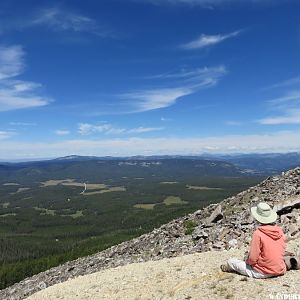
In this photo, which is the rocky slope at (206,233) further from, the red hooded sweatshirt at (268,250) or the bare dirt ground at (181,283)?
the red hooded sweatshirt at (268,250)

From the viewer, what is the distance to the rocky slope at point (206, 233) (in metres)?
33.4

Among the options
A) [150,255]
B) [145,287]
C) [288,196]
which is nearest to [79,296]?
[145,287]

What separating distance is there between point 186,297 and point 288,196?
23.8m

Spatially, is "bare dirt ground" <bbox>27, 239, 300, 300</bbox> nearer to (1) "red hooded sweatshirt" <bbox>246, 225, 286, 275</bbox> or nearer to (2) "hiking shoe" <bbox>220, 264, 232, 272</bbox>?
(2) "hiking shoe" <bbox>220, 264, 232, 272</bbox>

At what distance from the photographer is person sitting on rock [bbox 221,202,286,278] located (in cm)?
1978

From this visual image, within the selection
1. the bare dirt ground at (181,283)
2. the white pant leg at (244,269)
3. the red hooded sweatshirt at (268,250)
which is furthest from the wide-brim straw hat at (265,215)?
the bare dirt ground at (181,283)

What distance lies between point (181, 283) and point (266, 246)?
5854mm

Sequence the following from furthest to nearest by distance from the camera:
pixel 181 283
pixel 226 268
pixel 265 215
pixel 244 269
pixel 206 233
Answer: pixel 206 233 < pixel 181 283 < pixel 226 268 < pixel 244 269 < pixel 265 215

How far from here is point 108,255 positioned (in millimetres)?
45156

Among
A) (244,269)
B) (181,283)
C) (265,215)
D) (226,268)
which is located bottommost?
(181,283)

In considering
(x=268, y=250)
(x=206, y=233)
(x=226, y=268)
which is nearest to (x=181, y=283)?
(x=226, y=268)

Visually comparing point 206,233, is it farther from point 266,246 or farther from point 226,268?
point 266,246

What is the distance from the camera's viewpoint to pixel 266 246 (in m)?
19.7

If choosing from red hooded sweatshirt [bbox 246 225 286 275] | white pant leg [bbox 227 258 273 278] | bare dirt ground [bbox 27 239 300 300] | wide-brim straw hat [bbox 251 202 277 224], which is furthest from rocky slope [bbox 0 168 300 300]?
wide-brim straw hat [bbox 251 202 277 224]
